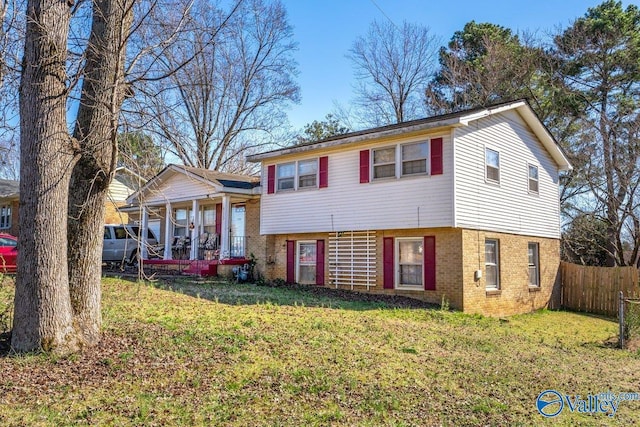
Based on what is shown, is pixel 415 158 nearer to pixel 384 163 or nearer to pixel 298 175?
pixel 384 163

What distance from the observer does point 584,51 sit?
910 inches

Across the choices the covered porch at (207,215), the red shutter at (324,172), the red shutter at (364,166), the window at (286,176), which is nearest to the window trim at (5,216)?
the covered porch at (207,215)

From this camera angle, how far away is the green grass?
482cm

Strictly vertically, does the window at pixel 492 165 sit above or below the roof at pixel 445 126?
below

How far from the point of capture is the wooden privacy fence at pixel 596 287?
16.2 m

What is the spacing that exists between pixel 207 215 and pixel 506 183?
1174 centimetres

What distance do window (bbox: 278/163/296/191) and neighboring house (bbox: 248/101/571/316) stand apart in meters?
0.03

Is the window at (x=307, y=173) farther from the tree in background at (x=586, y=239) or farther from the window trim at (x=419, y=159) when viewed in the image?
the tree in background at (x=586, y=239)

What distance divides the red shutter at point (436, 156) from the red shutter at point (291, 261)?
5.60 meters

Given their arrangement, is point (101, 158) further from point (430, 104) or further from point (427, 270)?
point (430, 104)

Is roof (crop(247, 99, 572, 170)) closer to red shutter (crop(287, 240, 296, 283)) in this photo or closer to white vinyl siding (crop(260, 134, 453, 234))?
white vinyl siding (crop(260, 134, 453, 234))

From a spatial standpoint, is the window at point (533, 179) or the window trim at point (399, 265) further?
the window at point (533, 179)

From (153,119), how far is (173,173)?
13.2m

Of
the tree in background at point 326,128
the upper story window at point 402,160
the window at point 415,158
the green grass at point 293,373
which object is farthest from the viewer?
the tree in background at point 326,128
